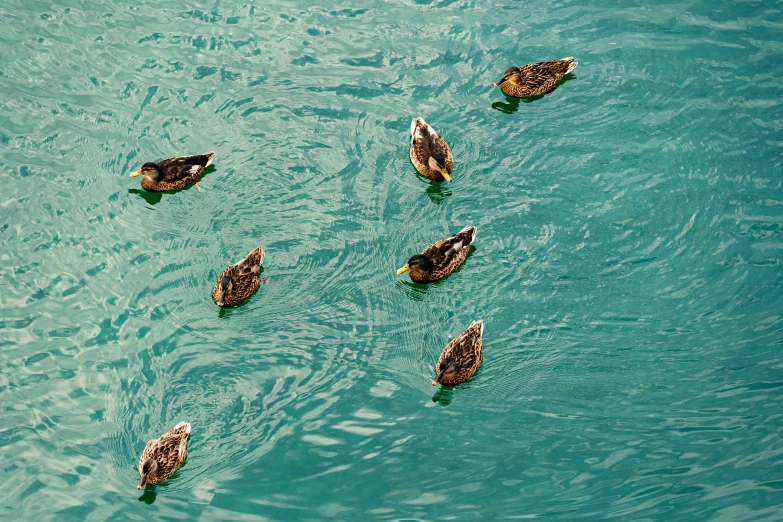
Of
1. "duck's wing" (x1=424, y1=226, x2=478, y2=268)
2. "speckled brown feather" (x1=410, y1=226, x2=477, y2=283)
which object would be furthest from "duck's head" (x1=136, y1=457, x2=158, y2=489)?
"duck's wing" (x1=424, y1=226, x2=478, y2=268)

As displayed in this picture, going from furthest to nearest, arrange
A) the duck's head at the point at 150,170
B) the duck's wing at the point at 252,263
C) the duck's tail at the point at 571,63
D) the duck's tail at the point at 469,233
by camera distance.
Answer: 1. the duck's tail at the point at 571,63
2. the duck's head at the point at 150,170
3. the duck's tail at the point at 469,233
4. the duck's wing at the point at 252,263

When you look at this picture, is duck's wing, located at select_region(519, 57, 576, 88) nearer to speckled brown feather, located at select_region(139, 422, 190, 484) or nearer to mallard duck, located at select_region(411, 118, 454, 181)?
mallard duck, located at select_region(411, 118, 454, 181)

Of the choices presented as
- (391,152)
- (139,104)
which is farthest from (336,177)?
(139,104)

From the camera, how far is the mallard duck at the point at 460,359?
30.6 feet

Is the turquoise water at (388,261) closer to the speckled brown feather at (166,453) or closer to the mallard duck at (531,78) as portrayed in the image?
the speckled brown feather at (166,453)

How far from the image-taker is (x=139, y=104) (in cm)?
1196

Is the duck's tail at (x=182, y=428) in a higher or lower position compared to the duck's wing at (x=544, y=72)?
lower

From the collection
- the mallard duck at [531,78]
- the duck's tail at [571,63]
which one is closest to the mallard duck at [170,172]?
the mallard duck at [531,78]

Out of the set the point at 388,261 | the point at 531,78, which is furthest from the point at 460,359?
the point at 531,78

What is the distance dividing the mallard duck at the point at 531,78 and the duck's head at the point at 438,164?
1622 mm

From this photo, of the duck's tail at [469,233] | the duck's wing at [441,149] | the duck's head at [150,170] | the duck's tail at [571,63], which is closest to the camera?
the duck's tail at [469,233]

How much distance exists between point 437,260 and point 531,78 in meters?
3.28

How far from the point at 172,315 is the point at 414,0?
617 cm

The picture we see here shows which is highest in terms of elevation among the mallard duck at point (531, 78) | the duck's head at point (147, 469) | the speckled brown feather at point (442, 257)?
the mallard duck at point (531, 78)
